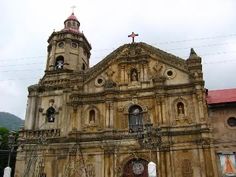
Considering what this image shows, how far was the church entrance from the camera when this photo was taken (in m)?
26.4

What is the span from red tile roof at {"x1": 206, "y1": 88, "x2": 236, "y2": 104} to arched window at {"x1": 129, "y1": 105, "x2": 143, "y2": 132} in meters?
5.95

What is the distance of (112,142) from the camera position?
89.0ft

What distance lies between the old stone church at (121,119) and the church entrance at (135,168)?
0.18 feet

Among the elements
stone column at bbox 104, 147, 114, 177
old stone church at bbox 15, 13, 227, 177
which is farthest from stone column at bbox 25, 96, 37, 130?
stone column at bbox 104, 147, 114, 177

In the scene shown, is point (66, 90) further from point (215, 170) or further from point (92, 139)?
point (215, 170)

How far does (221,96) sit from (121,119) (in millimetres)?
9095

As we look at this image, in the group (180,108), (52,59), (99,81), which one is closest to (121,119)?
(99,81)

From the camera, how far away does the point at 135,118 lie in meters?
28.5

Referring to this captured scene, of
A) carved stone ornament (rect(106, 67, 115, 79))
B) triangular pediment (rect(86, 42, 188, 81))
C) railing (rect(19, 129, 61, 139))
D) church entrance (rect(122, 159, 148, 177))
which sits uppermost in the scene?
triangular pediment (rect(86, 42, 188, 81))

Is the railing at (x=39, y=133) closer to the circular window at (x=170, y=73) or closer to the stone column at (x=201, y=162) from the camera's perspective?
the circular window at (x=170, y=73)

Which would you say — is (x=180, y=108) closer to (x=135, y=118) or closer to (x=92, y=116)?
(x=135, y=118)

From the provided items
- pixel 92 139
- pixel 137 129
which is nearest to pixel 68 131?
pixel 92 139

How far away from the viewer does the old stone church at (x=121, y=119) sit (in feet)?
84.6

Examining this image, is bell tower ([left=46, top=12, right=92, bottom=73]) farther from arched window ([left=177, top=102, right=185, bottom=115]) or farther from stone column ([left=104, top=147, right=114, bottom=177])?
arched window ([left=177, top=102, right=185, bottom=115])
